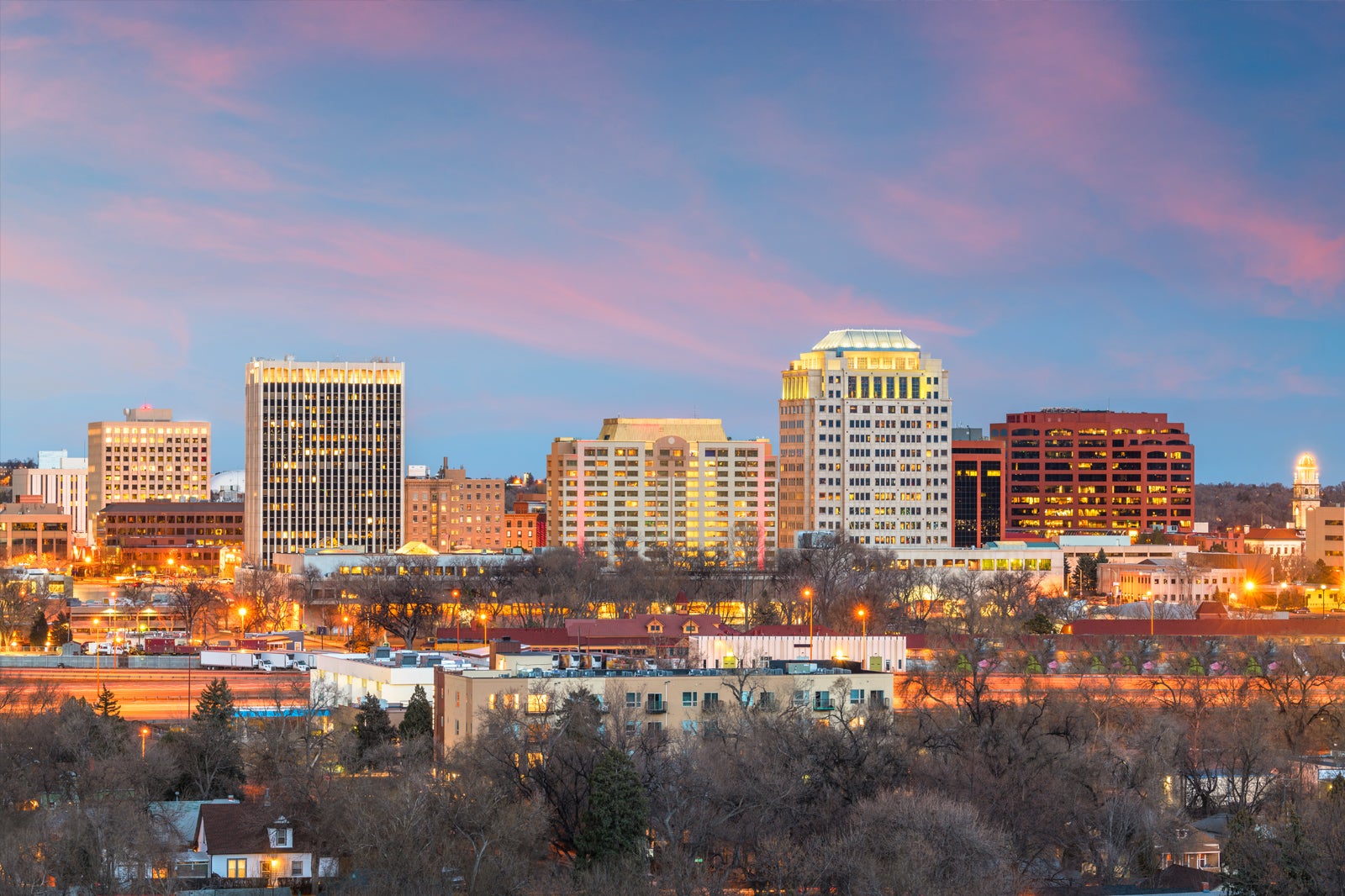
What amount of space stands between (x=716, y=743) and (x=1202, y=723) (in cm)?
2398

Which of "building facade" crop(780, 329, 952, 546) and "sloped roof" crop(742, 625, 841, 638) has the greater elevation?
"building facade" crop(780, 329, 952, 546)

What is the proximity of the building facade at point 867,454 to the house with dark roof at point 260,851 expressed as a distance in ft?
426

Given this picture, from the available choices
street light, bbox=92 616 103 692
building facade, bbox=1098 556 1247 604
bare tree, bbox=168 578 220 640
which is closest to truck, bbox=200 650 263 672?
street light, bbox=92 616 103 692

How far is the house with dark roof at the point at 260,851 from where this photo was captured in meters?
55.9

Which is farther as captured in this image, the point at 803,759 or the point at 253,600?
the point at 253,600

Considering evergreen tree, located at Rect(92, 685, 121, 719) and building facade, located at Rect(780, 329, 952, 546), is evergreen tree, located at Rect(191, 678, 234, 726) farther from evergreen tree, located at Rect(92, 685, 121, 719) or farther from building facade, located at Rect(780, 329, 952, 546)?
building facade, located at Rect(780, 329, 952, 546)

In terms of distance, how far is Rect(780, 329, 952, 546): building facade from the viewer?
187375mm

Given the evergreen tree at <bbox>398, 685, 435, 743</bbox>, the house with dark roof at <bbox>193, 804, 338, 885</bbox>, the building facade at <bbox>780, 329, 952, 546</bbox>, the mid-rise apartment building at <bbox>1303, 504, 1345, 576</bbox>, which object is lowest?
the house with dark roof at <bbox>193, 804, 338, 885</bbox>

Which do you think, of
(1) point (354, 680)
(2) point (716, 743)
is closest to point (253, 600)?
(1) point (354, 680)

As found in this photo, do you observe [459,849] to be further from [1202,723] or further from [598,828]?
[1202,723]

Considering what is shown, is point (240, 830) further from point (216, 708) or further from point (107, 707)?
point (107, 707)

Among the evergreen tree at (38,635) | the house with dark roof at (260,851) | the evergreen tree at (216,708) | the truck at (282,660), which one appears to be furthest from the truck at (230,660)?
the house with dark roof at (260,851)

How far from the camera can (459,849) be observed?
52344mm

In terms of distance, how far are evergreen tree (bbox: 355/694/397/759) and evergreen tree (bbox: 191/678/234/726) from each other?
15.5ft
